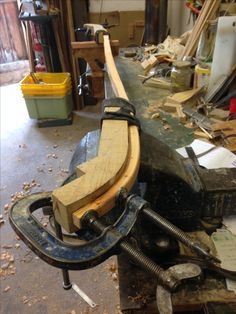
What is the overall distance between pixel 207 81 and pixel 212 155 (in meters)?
0.47

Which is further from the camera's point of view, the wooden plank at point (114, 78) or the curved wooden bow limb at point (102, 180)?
the wooden plank at point (114, 78)

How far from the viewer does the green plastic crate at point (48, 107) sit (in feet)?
8.63

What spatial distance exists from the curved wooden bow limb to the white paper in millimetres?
362

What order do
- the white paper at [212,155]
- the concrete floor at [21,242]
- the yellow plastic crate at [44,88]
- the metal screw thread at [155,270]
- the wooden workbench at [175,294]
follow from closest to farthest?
1. the metal screw thread at [155,270]
2. the wooden workbench at [175,294]
3. the white paper at [212,155]
4. the concrete floor at [21,242]
5. the yellow plastic crate at [44,88]

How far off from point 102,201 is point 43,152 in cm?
209

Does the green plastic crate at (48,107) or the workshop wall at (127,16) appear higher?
the workshop wall at (127,16)

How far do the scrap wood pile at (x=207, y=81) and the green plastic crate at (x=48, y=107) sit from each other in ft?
4.33

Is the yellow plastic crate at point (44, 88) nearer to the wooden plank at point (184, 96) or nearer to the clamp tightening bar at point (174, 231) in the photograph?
the wooden plank at point (184, 96)

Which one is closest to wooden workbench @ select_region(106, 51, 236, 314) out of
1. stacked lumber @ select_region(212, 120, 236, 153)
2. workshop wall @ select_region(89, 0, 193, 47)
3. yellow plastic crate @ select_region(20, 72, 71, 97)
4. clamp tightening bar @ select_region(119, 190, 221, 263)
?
clamp tightening bar @ select_region(119, 190, 221, 263)

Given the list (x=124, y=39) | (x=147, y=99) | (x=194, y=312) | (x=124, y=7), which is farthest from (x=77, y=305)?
(x=124, y=7)

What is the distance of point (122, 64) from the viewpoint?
5.99 ft

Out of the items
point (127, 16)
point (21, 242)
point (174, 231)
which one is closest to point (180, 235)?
point (174, 231)

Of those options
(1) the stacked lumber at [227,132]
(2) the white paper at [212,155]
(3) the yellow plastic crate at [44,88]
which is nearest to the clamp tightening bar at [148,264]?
(2) the white paper at [212,155]

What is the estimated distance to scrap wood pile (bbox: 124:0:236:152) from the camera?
1.09 metres
